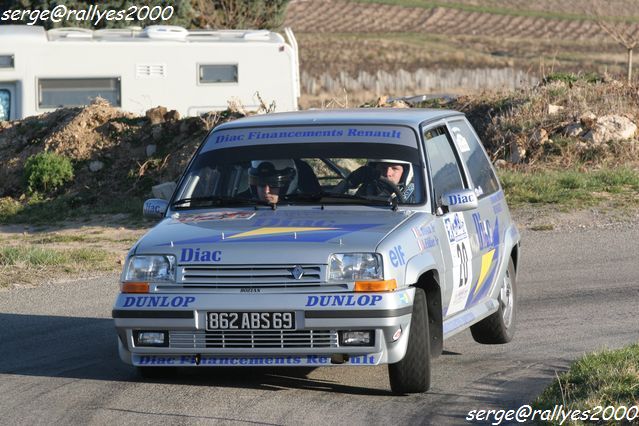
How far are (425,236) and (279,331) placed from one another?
115 cm

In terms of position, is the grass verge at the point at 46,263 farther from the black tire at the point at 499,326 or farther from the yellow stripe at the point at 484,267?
the yellow stripe at the point at 484,267

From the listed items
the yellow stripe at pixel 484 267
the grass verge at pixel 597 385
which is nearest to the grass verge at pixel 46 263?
the yellow stripe at pixel 484 267

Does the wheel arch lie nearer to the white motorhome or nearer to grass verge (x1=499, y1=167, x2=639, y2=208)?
grass verge (x1=499, y1=167, x2=639, y2=208)

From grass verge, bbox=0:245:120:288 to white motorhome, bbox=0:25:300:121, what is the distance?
8297 millimetres

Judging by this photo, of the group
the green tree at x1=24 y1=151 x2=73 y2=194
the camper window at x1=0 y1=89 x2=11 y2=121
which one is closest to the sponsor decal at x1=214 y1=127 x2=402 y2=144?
the green tree at x1=24 y1=151 x2=73 y2=194

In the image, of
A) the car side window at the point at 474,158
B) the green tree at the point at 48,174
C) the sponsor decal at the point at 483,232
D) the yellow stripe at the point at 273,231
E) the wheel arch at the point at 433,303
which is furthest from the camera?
the green tree at the point at 48,174

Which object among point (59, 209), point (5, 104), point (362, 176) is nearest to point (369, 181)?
point (362, 176)

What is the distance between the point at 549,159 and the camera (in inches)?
784

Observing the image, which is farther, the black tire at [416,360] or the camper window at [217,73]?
the camper window at [217,73]

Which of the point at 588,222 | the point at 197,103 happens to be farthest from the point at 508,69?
the point at 588,222

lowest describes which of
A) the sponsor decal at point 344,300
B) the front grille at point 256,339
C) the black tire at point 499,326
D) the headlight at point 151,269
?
the black tire at point 499,326

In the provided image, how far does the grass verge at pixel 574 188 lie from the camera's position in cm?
1736

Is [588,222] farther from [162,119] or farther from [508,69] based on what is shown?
[508,69]

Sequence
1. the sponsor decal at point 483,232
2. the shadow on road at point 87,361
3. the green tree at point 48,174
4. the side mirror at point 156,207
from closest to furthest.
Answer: the shadow on road at point 87,361 < the side mirror at point 156,207 < the sponsor decal at point 483,232 < the green tree at point 48,174
